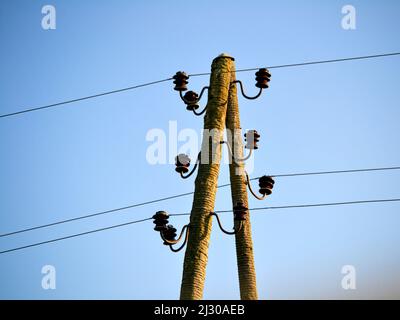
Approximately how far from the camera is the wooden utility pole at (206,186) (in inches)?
306

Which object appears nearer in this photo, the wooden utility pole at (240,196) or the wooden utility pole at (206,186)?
the wooden utility pole at (206,186)

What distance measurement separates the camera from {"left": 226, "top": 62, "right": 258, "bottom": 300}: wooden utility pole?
8586mm

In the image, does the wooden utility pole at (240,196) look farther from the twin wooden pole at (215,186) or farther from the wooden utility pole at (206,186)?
the wooden utility pole at (206,186)

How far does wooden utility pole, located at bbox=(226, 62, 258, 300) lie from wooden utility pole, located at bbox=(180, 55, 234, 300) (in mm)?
262

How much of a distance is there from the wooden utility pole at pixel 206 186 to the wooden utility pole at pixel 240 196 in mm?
262

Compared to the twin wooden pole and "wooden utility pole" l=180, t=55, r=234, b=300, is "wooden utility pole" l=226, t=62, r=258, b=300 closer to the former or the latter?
the twin wooden pole

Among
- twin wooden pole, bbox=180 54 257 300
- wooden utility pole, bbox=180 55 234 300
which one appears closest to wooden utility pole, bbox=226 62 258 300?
twin wooden pole, bbox=180 54 257 300

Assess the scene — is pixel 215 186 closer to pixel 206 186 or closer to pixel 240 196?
pixel 206 186

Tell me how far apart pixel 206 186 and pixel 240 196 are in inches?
35.9

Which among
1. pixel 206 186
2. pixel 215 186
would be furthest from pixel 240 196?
pixel 206 186

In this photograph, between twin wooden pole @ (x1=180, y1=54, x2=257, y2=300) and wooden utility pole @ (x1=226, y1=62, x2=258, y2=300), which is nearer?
twin wooden pole @ (x1=180, y1=54, x2=257, y2=300)

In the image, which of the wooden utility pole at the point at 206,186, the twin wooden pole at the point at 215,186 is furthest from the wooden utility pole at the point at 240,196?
the wooden utility pole at the point at 206,186

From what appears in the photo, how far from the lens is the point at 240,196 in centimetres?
891
